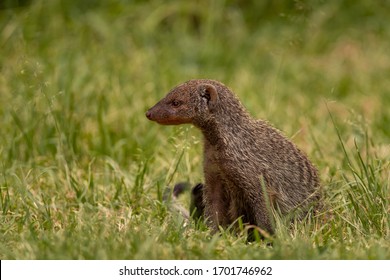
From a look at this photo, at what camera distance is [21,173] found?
15.5 ft

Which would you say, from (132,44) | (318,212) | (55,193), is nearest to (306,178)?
(318,212)

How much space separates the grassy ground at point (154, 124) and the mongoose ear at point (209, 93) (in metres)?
0.32

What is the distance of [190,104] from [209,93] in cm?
10

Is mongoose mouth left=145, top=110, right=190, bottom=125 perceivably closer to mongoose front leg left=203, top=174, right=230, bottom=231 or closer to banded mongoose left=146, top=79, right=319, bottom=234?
banded mongoose left=146, top=79, right=319, bottom=234

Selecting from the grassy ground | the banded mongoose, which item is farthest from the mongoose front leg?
the grassy ground

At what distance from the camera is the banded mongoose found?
4020 mm

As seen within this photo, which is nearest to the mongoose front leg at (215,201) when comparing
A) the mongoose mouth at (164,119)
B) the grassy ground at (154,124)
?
the grassy ground at (154,124)

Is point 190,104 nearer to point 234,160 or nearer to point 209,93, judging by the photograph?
point 209,93

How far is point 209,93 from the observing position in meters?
4.06

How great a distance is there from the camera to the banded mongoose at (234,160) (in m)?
4.02

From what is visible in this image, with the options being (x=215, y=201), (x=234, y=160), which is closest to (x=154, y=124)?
(x=215, y=201)

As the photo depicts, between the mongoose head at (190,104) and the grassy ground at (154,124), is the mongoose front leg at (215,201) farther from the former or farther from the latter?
the mongoose head at (190,104)
